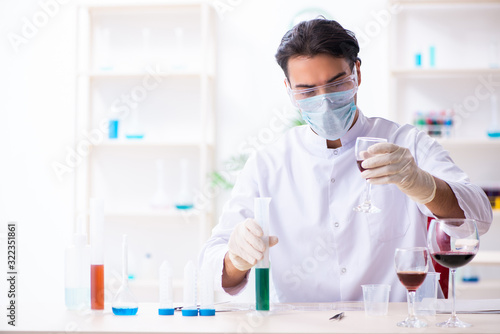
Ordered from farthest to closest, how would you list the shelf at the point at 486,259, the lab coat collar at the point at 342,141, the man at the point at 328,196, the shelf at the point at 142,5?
the shelf at the point at 142,5
the shelf at the point at 486,259
the lab coat collar at the point at 342,141
the man at the point at 328,196

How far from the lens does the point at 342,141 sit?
2.00 meters

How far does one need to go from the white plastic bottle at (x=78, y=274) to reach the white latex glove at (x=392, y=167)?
0.71m

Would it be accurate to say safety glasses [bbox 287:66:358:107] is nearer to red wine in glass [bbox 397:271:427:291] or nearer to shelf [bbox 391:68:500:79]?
red wine in glass [bbox 397:271:427:291]

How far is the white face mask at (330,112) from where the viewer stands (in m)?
1.80

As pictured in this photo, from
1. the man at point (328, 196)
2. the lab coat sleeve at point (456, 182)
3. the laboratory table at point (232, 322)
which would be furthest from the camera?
the man at point (328, 196)

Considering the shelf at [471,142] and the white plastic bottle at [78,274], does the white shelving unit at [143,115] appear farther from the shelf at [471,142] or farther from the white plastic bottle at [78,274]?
the white plastic bottle at [78,274]

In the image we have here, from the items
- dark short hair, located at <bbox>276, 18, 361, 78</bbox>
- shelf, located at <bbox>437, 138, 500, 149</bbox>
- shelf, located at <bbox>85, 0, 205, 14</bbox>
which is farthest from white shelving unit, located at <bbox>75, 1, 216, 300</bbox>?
dark short hair, located at <bbox>276, 18, 361, 78</bbox>

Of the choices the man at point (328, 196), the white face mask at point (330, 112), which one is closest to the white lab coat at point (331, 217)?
the man at point (328, 196)

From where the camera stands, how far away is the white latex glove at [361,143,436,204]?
1.46m

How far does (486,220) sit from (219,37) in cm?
280

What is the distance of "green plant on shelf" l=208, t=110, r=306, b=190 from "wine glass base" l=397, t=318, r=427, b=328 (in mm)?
2555

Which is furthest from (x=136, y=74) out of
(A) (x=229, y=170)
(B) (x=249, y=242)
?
(B) (x=249, y=242)

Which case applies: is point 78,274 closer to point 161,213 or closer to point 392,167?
point 392,167

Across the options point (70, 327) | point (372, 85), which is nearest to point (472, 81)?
point (372, 85)
